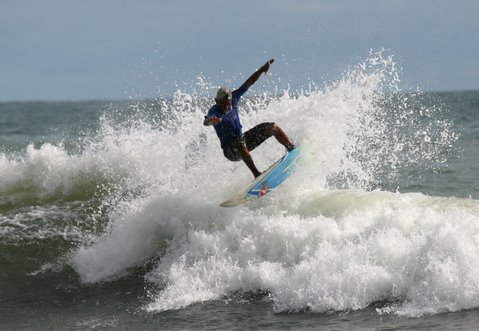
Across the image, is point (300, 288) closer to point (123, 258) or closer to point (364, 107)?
point (123, 258)

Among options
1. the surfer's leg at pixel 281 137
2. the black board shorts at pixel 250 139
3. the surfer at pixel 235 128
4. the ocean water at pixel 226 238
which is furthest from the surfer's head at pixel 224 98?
the ocean water at pixel 226 238

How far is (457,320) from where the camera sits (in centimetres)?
801

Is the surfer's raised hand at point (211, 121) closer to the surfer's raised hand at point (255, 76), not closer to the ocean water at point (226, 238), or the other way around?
the surfer's raised hand at point (255, 76)

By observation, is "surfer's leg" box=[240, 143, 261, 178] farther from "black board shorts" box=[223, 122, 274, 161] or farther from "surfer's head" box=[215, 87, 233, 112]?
"surfer's head" box=[215, 87, 233, 112]

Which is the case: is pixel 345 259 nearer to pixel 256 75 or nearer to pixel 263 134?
pixel 263 134

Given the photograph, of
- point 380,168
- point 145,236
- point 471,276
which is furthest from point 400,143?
point 471,276

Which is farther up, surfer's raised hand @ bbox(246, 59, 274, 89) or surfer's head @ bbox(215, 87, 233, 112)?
surfer's raised hand @ bbox(246, 59, 274, 89)

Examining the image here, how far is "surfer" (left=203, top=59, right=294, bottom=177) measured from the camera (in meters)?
10.4

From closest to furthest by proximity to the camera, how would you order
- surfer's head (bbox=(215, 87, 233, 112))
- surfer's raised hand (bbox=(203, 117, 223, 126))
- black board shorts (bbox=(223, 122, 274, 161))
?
surfer's raised hand (bbox=(203, 117, 223, 126))
surfer's head (bbox=(215, 87, 233, 112))
black board shorts (bbox=(223, 122, 274, 161))

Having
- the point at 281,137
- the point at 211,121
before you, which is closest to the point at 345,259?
the point at 281,137

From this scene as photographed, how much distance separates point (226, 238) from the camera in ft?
34.8

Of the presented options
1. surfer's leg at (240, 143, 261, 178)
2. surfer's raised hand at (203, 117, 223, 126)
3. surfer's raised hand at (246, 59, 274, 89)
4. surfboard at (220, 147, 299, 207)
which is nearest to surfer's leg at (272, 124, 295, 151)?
surfboard at (220, 147, 299, 207)

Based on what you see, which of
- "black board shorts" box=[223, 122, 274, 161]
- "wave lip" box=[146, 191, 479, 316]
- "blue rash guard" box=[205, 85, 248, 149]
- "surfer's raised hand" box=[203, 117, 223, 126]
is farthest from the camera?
"black board shorts" box=[223, 122, 274, 161]

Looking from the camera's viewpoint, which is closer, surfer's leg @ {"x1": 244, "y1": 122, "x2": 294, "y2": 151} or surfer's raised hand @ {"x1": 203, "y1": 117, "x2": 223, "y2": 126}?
surfer's raised hand @ {"x1": 203, "y1": 117, "x2": 223, "y2": 126}
